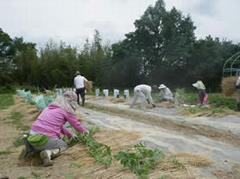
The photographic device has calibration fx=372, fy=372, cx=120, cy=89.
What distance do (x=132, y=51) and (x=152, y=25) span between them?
2.66 metres

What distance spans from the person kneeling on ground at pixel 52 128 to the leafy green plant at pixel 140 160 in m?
1.15

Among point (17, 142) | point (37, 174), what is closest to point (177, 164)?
point (37, 174)

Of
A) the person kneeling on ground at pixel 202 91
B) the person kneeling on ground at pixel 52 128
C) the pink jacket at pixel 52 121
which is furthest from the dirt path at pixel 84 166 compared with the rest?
the person kneeling on ground at pixel 202 91

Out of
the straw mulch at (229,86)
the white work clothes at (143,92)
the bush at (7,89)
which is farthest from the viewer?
the bush at (7,89)

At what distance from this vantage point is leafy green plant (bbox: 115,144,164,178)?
4.14 metres

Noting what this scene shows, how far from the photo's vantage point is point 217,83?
26359 millimetres

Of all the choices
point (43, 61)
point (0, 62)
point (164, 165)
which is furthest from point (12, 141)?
point (0, 62)

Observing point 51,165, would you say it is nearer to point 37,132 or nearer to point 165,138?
point 37,132

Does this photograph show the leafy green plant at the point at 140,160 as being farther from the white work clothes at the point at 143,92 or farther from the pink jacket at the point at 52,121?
the white work clothes at the point at 143,92

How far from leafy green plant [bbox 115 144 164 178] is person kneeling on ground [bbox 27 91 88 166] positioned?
3.78 ft

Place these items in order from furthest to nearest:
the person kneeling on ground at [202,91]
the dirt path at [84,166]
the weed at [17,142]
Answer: the person kneeling on ground at [202,91]
the weed at [17,142]
the dirt path at [84,166]

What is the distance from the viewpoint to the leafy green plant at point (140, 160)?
13.6 feet

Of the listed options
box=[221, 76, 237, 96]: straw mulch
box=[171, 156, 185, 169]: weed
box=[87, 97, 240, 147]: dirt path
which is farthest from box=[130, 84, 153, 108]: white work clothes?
box=[171, 156, 185, 169]: weed

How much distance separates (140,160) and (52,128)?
1611mm
